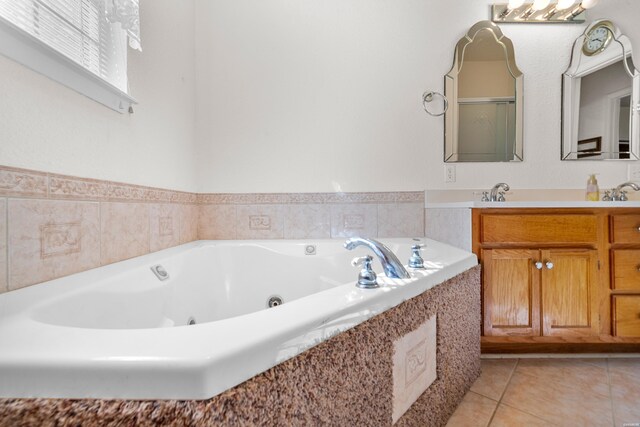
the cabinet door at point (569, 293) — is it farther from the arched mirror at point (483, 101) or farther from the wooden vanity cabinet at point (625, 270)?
the arched mirror at point (483, 101)

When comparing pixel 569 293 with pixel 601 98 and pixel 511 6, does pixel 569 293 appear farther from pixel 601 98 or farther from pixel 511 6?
pixel 511 6

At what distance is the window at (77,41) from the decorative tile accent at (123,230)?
1.24 ft

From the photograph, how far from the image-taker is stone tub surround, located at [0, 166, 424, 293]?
0.75 m

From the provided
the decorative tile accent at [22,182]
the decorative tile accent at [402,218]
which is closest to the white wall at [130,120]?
the decorative tile accent at [22,182]

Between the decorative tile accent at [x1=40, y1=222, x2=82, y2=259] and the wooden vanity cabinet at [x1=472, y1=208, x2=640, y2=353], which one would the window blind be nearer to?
the decorative tile accent at [x1=40, y1=222, x2=82, y2=259]

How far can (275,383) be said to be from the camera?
437mm

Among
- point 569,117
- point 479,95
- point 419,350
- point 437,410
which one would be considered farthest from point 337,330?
point 569,117

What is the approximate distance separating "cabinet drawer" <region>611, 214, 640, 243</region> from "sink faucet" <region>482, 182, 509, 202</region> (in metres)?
0.47

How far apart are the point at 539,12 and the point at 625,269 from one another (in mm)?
1589

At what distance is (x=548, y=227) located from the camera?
4.62 ft

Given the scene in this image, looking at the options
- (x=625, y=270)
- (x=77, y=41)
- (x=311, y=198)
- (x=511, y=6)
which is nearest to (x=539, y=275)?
(x=625, y=270)

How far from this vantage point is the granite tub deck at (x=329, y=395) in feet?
1.15

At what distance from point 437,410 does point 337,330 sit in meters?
0.66

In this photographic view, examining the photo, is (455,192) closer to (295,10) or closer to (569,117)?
(569,117)
